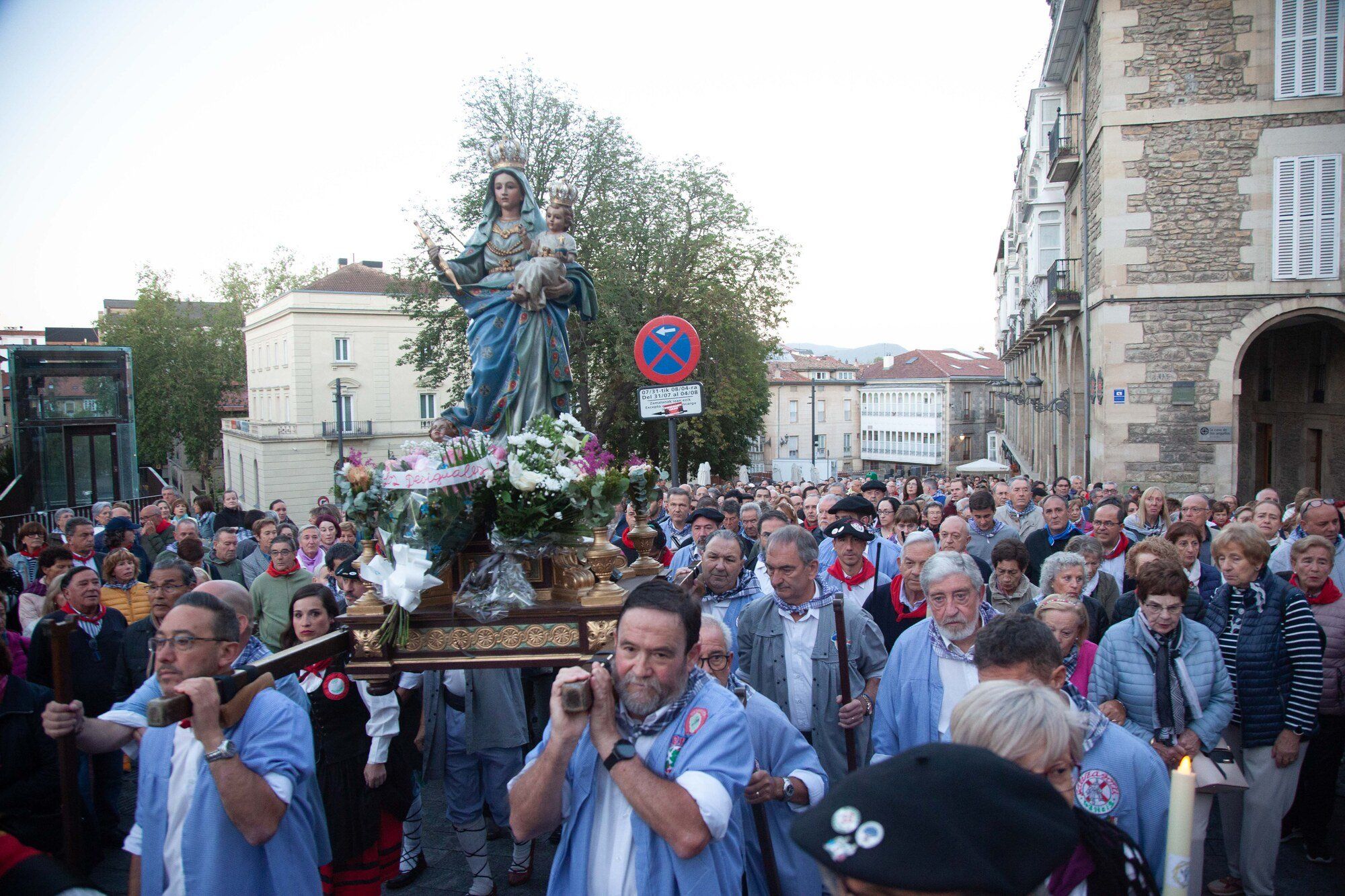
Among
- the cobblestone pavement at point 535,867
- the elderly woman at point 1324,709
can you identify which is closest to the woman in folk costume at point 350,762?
the cobblestone pavement at point 535,867

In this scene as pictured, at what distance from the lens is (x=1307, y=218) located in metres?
17.4

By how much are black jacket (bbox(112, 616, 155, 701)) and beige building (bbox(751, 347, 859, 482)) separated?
6804 centimetres

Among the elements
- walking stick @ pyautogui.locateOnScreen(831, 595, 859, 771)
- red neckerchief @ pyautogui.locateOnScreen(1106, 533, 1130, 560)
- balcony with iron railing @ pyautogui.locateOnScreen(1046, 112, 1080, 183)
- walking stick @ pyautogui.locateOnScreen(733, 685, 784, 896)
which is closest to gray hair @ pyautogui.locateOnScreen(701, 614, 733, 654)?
walking stick @ pyautogui.locateOnScreen(733, 685, 784, 896)

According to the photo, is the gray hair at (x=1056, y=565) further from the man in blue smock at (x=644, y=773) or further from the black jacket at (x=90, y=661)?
the black jacket at (x=90, y=661)

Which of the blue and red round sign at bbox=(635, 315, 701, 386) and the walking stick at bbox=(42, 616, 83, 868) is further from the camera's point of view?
the blue and red round sign at bbox=(635, 315, 701, 386)

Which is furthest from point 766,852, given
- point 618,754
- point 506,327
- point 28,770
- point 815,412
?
point 815,412

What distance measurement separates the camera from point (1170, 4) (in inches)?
696

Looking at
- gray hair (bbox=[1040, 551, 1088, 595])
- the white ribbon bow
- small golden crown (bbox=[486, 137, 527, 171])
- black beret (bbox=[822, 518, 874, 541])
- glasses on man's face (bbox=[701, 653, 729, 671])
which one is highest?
small golden crown (bbox=[486, 137, 527, 171])

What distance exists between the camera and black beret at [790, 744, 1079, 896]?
141 centimetres

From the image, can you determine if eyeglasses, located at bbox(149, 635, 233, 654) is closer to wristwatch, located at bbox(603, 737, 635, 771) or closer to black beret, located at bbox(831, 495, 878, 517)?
wristwatch, located at bbox(603, 737, 635, 771)

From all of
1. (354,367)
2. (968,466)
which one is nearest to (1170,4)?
(968,466)

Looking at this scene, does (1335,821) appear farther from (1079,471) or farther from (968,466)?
(968,466)

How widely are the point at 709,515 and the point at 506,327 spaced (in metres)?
3.16

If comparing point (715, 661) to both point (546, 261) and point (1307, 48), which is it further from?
point (1307, 48)
